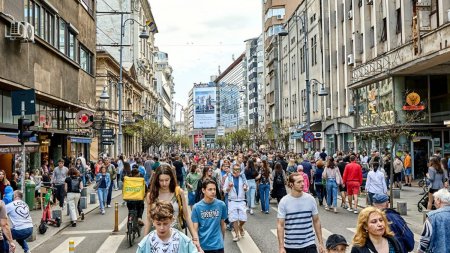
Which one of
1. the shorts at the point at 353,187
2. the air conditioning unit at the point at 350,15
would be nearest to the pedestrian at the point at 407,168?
the shorts at the point at 353,187

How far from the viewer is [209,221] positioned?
263 inches

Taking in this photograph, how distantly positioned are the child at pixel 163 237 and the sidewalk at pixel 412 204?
9883 mm

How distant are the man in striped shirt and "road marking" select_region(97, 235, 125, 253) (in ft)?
18.5

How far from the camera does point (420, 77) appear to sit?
91.7ft

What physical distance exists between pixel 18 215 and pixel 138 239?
349 centimetres

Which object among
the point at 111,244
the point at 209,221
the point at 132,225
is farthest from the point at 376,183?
the point at 209,221

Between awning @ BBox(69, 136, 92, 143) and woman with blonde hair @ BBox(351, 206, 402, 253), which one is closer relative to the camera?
woman with blonde hair @ BBox(351, 206, 402, 253)

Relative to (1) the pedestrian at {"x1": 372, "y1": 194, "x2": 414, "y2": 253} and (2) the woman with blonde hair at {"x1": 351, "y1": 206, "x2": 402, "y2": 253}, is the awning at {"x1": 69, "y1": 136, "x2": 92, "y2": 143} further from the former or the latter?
(2) the woman with blonde hair at {"x1": 351, "y1": 206, "x2": 402, "y2": 253}

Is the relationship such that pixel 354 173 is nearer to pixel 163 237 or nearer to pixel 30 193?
pixel 30 193

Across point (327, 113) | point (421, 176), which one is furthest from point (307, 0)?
point (421, 176)

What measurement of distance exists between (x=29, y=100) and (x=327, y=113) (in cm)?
3358

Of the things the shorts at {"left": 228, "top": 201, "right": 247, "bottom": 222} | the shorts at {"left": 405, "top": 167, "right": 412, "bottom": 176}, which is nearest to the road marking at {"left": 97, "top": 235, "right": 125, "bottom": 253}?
the shorts at {"left": 228, "top": 201, "right": 247, "bottom": 222}

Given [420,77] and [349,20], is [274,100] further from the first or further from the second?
[420,77]

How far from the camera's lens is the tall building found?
19.2 m
